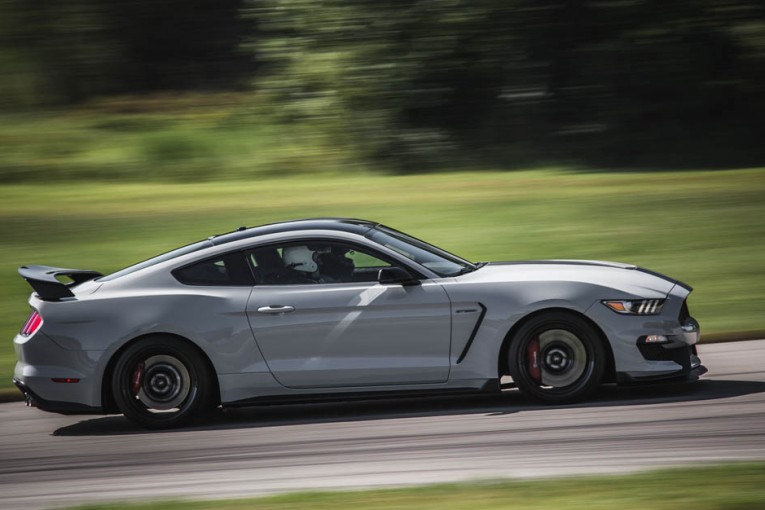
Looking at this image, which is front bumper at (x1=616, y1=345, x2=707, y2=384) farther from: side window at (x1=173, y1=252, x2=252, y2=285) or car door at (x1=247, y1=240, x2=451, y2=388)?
side window at (x1=173, y1=252, x2=252, y2=285)

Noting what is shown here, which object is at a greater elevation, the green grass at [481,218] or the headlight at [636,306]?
the green grass at [481,218]

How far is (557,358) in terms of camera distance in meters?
7.43

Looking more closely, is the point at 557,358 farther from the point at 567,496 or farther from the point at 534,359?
the point at 567,496

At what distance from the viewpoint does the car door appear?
7.43 metres

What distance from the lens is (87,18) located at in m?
26.9

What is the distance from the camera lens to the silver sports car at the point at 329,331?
740 centimetres

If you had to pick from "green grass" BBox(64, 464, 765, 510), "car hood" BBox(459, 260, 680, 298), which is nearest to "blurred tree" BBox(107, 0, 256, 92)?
"car hood" BBox(459, 260, 680, 298)

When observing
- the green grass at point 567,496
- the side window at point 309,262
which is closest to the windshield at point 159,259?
the side window at point 309,262

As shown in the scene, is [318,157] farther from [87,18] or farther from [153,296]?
[153,296]

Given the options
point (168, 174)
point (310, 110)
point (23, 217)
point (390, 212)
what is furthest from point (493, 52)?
point (23, 217)

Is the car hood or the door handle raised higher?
the car hood

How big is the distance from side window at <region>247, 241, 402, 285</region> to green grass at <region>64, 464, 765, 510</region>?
2.27 metres

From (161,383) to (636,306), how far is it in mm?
3265

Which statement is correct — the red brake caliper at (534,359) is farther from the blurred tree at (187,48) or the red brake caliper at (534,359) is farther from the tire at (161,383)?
the blurred tree at (187,48)
